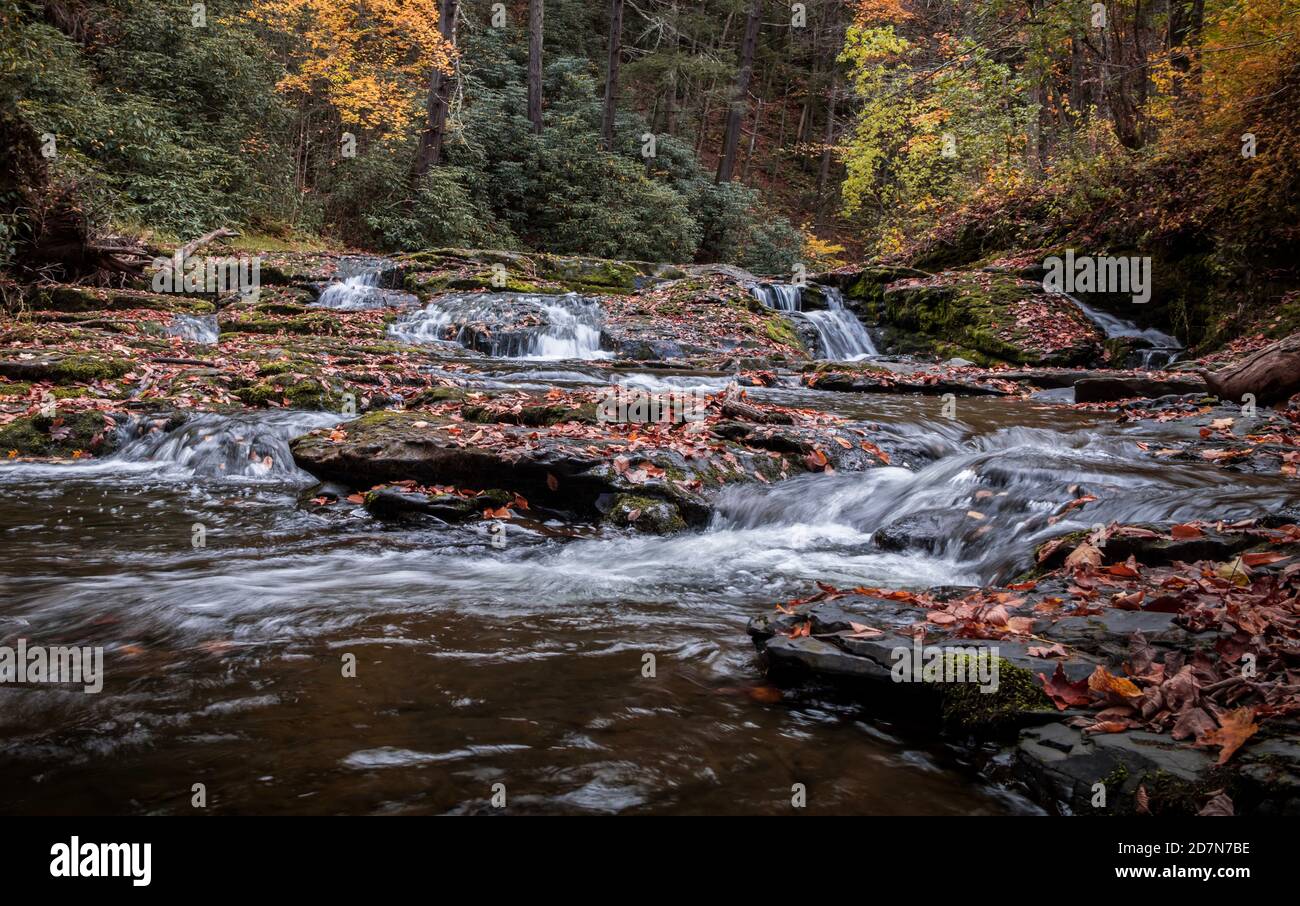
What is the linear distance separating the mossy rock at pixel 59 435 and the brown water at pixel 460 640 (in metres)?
0.46

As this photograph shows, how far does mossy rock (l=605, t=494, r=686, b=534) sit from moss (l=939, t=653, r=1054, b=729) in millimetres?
3476

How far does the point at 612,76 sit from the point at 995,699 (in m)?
27.2

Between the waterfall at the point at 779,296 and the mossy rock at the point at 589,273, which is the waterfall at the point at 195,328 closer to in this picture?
the mossy rock at the point at 589,273

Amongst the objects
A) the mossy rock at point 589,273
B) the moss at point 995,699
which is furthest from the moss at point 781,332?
the moss at point 995,699

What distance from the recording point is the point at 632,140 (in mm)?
28172

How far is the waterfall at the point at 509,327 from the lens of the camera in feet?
48.4

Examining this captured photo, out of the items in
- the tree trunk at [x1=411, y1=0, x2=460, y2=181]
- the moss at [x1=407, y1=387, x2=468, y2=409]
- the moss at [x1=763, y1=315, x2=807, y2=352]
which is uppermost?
the tree trunk at [x1=411, y1=0, x2=460, y2=181]

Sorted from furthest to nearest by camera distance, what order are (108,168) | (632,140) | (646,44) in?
1. (646,44)
2. (632,140)
3. (108,168)

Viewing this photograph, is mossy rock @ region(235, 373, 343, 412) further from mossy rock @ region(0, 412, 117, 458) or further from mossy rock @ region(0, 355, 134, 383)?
mossy rock @ region(0, 355, 134, 383)

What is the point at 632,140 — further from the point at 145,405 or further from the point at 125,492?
the point at 125,492

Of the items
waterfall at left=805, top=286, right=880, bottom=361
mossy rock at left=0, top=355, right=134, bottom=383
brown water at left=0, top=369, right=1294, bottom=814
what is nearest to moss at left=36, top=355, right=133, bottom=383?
→ mossy rock at left=0, top=355, right=134, bottom=383

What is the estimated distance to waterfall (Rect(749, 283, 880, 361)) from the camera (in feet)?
55.8
